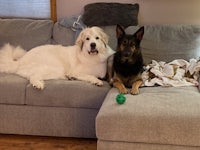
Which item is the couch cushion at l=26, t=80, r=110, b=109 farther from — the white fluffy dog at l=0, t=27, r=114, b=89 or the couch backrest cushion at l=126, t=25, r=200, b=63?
the couch backrest cushion at l=126, t=25, r=200, b=63

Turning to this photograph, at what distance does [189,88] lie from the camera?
2529 mm

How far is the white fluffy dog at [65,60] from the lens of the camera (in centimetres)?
280

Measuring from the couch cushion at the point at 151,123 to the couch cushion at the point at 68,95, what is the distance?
0.43m

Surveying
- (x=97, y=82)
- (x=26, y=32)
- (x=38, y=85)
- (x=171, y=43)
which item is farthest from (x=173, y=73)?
(x=26, y=32)

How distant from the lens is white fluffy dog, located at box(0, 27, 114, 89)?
9.19ft

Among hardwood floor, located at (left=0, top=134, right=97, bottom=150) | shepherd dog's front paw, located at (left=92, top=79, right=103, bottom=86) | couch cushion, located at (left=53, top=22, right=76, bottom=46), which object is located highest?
couch cushion, located at (left=53, top=22, right=76, bottom=46)

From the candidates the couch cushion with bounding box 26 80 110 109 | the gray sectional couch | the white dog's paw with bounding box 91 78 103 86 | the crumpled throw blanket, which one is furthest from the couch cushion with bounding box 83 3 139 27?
the couch cushion with bounding box 26 80 110 109

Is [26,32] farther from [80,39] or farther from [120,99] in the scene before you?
[120,99]

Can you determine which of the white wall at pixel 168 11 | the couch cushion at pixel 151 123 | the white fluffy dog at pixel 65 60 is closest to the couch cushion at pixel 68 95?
the white fluffy dog at pixel 65 60

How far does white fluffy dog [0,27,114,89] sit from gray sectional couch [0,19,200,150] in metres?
0.15

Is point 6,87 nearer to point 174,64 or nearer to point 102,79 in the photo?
point 102,79

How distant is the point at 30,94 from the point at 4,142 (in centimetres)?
47

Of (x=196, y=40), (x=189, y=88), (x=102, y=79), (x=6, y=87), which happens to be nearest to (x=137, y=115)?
(x=189, y=88)

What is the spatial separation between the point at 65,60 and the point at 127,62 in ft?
2.14
